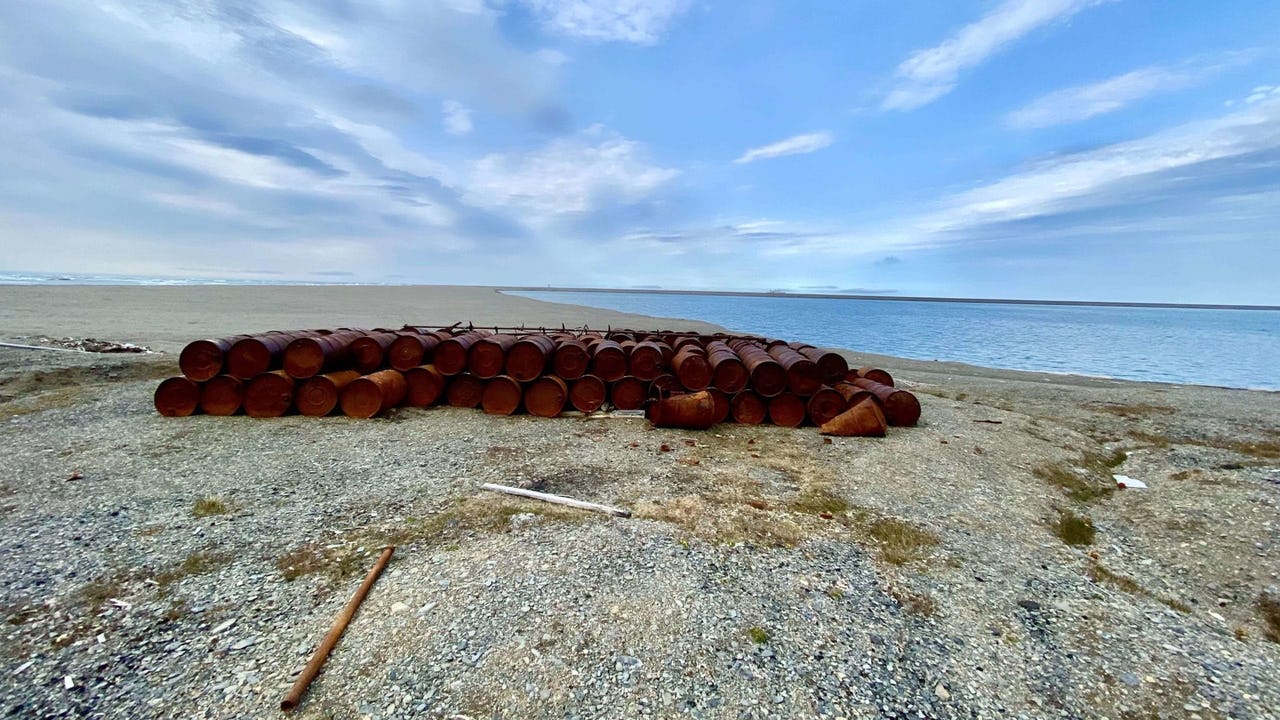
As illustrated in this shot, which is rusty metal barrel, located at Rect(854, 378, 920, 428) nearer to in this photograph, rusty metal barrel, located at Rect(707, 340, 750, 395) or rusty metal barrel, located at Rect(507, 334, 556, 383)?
rusty metal barrel, located at Rect(707, 340, 750, 395)

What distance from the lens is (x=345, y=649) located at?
14.1ft

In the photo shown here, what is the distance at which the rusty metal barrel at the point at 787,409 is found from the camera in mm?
11867

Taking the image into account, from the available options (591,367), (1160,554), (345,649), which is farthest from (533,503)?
(1160,554)

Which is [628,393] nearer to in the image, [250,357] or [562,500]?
[562,500]

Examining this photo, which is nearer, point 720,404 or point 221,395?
point 221,395

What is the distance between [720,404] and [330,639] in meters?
8.87

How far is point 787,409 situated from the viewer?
11891 mm

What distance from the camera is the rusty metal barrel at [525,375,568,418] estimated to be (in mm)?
11891

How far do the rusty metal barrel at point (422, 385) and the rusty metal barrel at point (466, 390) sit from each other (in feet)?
1.16

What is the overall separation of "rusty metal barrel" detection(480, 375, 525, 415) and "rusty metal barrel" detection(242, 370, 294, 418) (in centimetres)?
403

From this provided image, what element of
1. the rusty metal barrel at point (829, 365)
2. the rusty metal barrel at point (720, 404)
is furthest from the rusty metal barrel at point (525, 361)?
the rusty metal barrel at point (829, 365)

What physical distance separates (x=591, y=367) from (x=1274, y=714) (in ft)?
35.2

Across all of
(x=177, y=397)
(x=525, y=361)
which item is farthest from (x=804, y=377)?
(x=177, y=397)

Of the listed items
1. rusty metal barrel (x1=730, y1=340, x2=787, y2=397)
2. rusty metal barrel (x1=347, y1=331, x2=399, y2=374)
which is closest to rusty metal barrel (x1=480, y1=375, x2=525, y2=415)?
rusty metal barrel (x1=347, y1=331, x2=399, y2=374)
